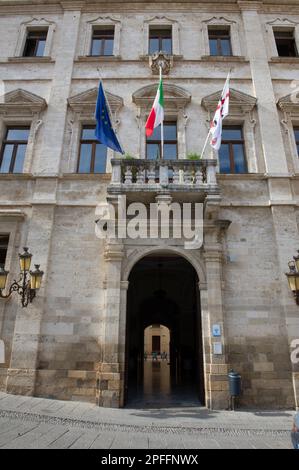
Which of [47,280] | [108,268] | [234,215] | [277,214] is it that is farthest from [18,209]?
[277,214]

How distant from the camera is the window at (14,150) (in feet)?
38.0

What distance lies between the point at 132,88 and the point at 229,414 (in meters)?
11.7

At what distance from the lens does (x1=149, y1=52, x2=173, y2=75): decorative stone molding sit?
41.4 feet

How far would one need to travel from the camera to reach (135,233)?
9.95m

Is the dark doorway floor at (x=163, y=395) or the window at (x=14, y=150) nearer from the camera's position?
the dark doorway floor at (x=163, y=395)

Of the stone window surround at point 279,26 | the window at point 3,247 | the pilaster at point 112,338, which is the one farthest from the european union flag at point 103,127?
the stone window surround at point 279,26

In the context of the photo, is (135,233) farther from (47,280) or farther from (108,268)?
(47,280)

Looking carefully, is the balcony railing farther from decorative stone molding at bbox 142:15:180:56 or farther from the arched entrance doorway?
decorative stone molding at bbox 142:15:180:56

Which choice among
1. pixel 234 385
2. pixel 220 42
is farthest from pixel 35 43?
pixel 234 385

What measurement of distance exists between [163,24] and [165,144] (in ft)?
20.7

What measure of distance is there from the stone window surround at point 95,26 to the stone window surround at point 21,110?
10.3 ft

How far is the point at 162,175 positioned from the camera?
9484mm

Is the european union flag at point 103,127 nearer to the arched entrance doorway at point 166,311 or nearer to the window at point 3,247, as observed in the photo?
the window at point 3,247

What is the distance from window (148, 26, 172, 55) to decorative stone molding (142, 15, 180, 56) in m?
0.20
